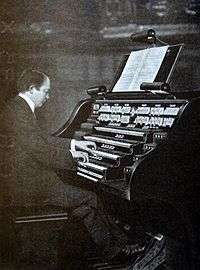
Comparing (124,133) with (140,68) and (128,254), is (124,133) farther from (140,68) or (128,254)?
(128,254)

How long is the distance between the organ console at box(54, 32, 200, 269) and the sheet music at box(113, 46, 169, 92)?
0.04 metres

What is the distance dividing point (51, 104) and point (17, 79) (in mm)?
577

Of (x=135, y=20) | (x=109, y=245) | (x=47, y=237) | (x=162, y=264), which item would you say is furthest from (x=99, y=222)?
(x=135, y=20)

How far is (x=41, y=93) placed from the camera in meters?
4.18

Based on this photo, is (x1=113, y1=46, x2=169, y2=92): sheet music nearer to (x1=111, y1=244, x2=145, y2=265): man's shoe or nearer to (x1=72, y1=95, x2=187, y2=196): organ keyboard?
(x1=72, y1=95, x2=187, y2=196): organ keyboard

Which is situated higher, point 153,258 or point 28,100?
point 28,100

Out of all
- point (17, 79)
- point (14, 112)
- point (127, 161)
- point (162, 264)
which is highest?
point (17, 79)

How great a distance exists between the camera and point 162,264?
2.99m

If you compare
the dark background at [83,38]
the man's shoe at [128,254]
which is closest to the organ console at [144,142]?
the man's shoe at [128,254]

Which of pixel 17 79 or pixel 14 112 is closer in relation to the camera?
pixel 14 112

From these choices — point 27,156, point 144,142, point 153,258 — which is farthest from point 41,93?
point 153,258

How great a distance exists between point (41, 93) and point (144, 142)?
179cm

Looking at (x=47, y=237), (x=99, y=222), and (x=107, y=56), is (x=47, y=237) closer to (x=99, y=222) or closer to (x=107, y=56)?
(x=99, y=222)

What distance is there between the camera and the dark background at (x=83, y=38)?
445cm
